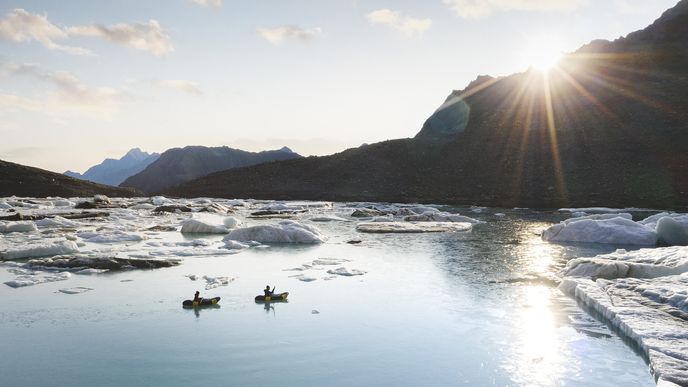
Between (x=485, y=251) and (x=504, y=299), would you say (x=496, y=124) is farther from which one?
(x=504, y=299)

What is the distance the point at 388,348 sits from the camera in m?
8.66

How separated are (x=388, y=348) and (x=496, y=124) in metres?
94.2

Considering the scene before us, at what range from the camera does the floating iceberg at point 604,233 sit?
Result: 24.1 meters

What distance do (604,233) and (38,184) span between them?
95.2 m

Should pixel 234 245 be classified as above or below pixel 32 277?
above

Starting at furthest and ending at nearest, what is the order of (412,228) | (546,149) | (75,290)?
(546,149) → (412,228) → (75,290)

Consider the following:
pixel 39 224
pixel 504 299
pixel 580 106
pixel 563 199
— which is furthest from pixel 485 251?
pixel 580 106

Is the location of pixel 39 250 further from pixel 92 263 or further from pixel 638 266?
pixel 638 266

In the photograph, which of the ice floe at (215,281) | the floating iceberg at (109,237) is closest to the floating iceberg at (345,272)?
the ice floe at (215,281)

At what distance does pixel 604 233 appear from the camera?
81.1 ft

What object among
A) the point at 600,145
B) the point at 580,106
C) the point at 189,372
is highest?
the point at 580,106

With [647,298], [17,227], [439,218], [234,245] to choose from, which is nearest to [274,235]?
[234,245]

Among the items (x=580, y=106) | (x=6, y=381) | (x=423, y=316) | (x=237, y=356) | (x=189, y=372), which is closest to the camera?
(x=6, y=381)

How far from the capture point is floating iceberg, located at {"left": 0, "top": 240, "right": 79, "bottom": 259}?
57.4ft
